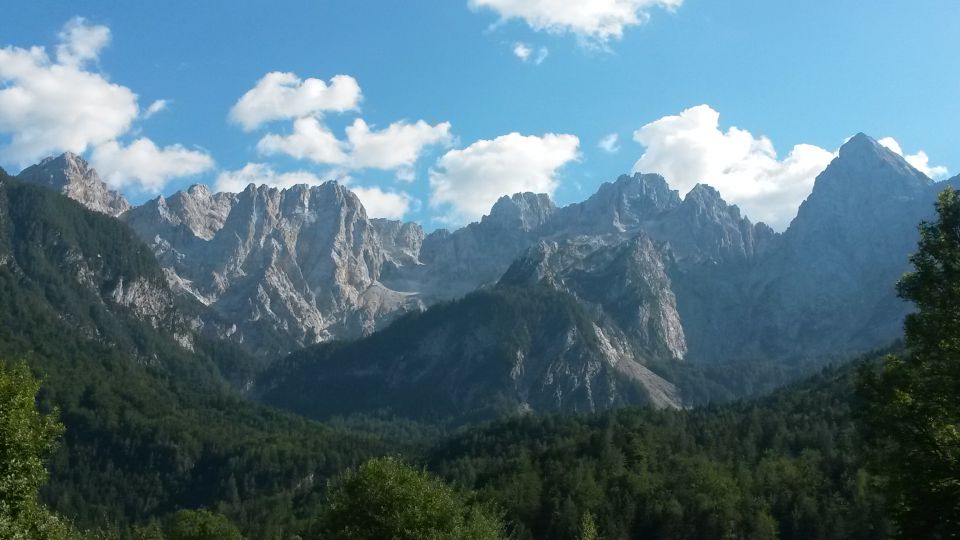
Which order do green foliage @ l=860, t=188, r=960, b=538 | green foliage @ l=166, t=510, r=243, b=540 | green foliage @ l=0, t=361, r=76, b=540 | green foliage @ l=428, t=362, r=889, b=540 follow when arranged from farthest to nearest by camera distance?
green foliage @ l=428, t=362, r=889, b=540 → green foliage @ l=166, t=510, r=243, b=540 → green foliage @ l=0, t=361, r=76, b=540 → green foliage @ l=860, t=188, r=960, b=538

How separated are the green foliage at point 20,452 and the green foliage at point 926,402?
35094 mm

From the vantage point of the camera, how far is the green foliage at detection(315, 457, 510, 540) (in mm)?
66938

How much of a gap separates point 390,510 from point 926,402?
4487 cm

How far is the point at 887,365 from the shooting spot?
36.8 m

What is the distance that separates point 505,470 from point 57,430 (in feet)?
526

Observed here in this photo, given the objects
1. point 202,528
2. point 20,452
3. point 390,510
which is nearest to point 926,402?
point 20,452

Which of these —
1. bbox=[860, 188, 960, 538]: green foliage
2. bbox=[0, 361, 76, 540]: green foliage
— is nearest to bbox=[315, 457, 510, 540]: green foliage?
bbox=[0, 361, 76, 540]: green foliage

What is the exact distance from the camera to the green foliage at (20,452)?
36.0m

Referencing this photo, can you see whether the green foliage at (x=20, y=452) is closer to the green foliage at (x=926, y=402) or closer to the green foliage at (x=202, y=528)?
the green foliage at (x=926, y=402)

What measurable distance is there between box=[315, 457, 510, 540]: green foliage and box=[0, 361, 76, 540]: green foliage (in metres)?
30.3

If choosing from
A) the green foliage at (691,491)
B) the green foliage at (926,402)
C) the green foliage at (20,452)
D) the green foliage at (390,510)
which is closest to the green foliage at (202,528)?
the green foliage at (390,510)

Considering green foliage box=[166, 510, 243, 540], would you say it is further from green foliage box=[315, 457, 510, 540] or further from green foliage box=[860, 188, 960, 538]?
green foliage box=[860, 188, 960, 538]

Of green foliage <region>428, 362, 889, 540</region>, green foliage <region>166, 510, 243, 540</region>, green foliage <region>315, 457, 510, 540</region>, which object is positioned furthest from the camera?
green foliage <region>428, 362, 889, 540</region>

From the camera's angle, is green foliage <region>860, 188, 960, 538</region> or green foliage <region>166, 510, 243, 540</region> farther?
green foliage <region>166, 510, 243, 540</region>
